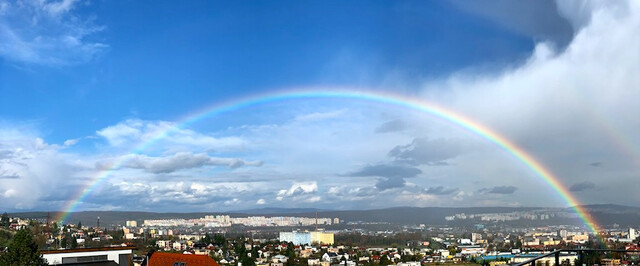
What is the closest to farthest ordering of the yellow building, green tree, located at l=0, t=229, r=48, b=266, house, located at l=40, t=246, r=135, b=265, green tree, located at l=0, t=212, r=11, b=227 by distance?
green tree, located at l=0, t=229, r=48, b=266
house, located at l=40, t=246, r=135, b=265
green tree, located at l=0, t=212, r=11, b=227
the yellow building

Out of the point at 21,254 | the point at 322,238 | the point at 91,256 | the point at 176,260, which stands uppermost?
the point at 21,254

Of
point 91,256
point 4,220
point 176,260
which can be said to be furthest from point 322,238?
point 176,260

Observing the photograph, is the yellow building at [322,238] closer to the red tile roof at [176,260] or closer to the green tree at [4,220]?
the green tree at [4,220]

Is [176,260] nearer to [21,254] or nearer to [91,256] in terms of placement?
[91,256]

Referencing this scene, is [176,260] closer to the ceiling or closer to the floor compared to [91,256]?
closer to the floor

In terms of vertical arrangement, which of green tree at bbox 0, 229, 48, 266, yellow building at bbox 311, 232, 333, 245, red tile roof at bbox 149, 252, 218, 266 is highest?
green tree at bbox 0, 229, 48, 266

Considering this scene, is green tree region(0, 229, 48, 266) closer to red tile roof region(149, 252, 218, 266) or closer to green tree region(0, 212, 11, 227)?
red tile roof region(149, 252, 218, 266)

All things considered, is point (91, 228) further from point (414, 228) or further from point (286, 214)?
point (286, 214)

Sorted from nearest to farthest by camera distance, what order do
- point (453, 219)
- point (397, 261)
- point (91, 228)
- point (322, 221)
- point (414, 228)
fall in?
point (397, 261), point (91, 228), point (414, 228), point (453, 219), point (322, 221)

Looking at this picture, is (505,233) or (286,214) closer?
(505,233)

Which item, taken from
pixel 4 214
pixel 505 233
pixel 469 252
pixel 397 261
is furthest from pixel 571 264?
pixel 505 233

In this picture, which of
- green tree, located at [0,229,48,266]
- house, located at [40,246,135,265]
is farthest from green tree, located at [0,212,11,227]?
green tree, located at [0,229,48,266]
